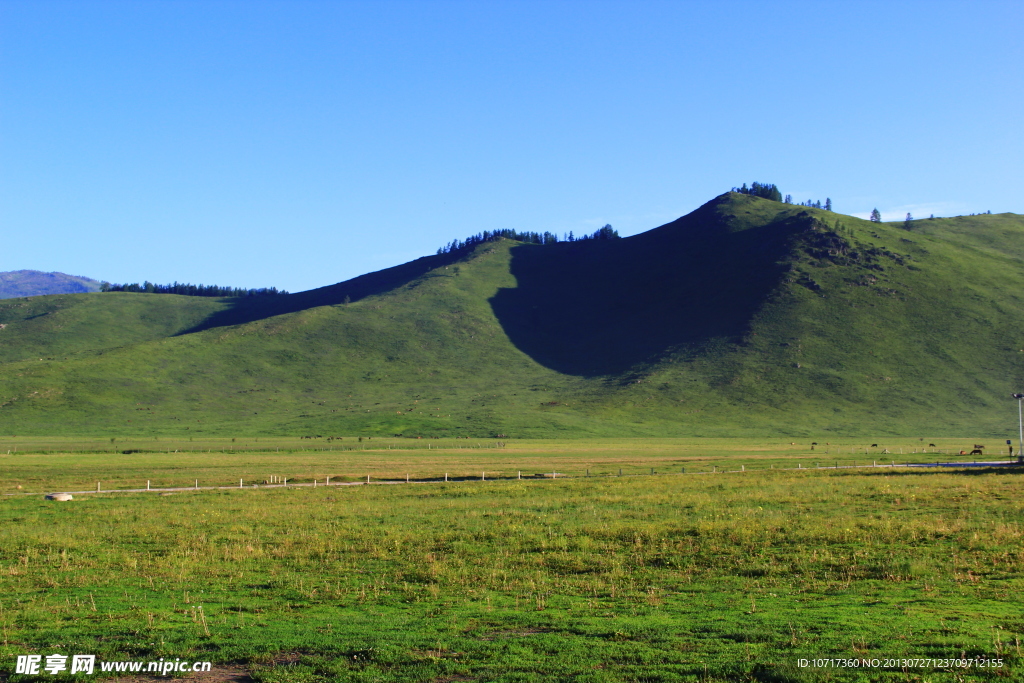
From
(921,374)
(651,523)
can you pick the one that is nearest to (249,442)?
(651,523)

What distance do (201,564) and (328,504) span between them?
18.3 m

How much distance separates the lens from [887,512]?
1406 inches

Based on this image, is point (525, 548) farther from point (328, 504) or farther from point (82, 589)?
point (328, 504)

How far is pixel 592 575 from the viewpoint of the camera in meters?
24.0

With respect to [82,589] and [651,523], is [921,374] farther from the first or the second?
[82,589]

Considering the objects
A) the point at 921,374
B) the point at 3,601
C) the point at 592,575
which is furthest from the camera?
the point at 921,374

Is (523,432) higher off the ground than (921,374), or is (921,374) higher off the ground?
(921,374)

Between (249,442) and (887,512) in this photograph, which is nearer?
(887,512)

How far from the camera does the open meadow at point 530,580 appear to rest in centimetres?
1508

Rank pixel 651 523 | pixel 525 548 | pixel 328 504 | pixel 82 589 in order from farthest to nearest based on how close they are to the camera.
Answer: pixel 328 504 → pixel 651 523 → pixel 525 548 → pixel 82 589

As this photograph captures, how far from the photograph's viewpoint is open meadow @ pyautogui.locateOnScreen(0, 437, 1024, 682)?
15078 millimetres

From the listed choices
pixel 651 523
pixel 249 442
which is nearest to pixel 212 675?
pixel 651 523

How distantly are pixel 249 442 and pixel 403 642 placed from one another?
11976 cm

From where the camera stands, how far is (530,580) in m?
23.2
